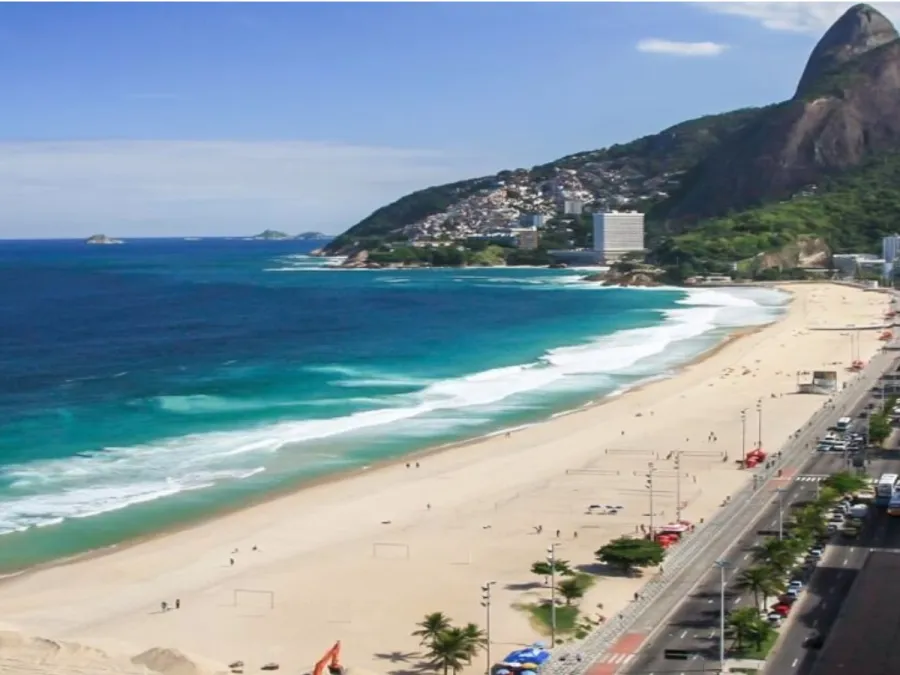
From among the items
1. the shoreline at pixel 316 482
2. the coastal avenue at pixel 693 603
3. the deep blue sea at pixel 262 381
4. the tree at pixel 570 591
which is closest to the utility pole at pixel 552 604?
the tree at pixel 570 591

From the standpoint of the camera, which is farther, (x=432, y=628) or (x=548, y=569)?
(x=548, y=569)

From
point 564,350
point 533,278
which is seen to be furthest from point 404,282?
point 564,350

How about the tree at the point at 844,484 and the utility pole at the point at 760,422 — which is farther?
the utility pole at the point at 760,422

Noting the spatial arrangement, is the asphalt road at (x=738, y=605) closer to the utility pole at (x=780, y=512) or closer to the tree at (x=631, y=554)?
the utility pole at (x=780, y=512)

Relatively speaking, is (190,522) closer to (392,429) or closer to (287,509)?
(287,509)

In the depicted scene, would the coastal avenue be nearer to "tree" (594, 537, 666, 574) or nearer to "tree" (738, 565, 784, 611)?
"tree" (594, 537, 666, 574)

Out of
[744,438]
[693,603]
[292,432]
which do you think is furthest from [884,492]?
[292,432]

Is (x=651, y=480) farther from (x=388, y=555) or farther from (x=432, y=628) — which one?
(x=432, y=628)
